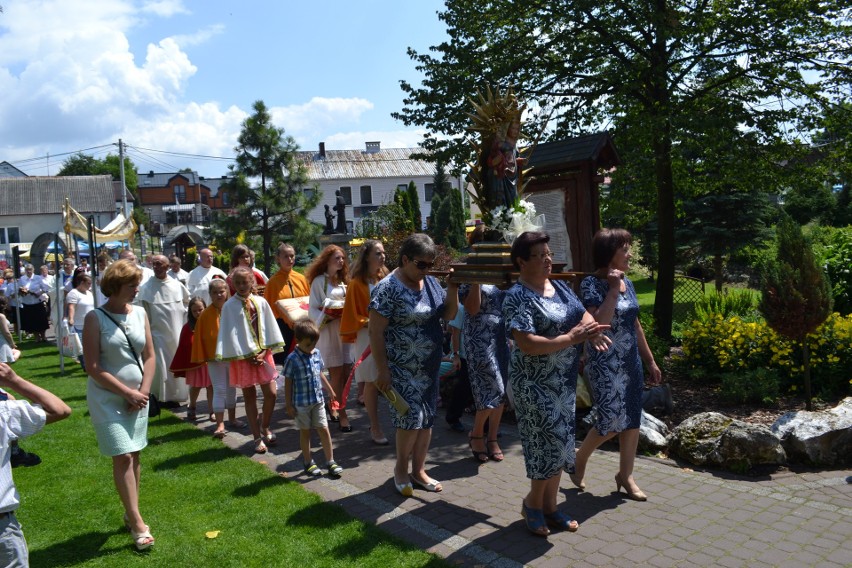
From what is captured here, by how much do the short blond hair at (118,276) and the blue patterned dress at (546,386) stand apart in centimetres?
246

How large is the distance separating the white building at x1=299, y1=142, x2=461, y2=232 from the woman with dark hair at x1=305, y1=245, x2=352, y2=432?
51.2 metres

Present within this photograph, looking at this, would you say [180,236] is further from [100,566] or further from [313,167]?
[313,167]

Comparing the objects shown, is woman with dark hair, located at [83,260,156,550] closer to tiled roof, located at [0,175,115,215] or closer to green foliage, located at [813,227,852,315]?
green foliage, located at [813,227,852,315]

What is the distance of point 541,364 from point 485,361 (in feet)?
5.94

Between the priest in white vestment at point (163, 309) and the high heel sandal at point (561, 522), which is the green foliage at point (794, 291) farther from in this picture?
the priest in white vestment at point (163, 309)

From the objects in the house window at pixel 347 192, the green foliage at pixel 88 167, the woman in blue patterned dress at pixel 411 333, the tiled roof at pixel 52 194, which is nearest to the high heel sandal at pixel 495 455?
the woman in blue patterned dress at pixel 411 333

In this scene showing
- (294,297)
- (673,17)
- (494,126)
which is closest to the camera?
(494,126)

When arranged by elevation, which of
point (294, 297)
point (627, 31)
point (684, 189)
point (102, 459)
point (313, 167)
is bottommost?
point (102, 459)

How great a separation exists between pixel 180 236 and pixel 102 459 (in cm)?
1928

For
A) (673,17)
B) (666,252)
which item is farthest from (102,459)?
(673,17)

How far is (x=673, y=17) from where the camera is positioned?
33.3 feet

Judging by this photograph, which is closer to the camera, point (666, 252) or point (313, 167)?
point (666, 252)

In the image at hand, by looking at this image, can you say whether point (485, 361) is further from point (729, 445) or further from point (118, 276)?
point (118, 276)

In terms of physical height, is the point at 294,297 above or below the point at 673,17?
below
